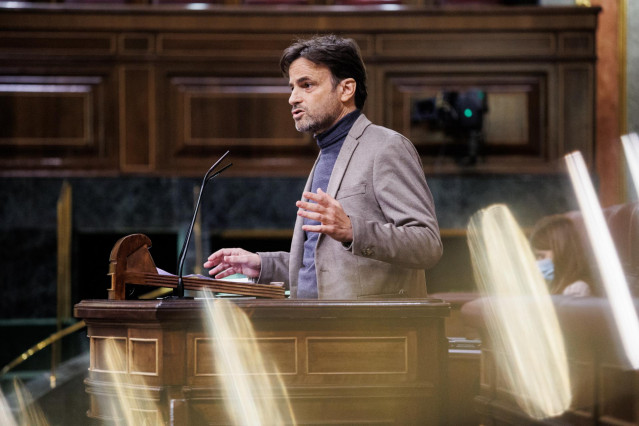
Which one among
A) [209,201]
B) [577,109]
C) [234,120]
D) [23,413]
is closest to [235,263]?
[23,413]

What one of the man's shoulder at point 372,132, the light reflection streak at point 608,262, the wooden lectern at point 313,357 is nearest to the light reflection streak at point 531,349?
the light reflection streak at point 608,262

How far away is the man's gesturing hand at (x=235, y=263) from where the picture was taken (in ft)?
5.46

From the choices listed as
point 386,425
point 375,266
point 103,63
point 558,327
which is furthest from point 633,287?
point 103,63

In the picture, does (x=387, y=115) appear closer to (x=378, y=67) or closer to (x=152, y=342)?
(x=378, y=67)

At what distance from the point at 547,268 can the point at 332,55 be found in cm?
204

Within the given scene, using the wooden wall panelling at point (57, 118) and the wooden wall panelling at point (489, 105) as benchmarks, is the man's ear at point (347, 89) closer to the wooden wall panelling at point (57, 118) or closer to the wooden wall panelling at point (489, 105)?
the wooden wall panelling at point (489, 105)

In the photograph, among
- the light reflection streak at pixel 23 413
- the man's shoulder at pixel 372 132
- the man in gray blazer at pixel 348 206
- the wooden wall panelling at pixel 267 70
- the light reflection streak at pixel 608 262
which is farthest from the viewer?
the wooden wall panelling at pixel 267 70

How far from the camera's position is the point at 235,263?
65.9 inches

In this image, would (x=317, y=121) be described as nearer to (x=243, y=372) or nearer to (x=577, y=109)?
(x=243, y=372)

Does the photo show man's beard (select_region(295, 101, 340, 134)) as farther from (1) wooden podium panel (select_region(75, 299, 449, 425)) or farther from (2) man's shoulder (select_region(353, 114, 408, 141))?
(1) wooden podium panel (select_region(75, 299, 449, 425))

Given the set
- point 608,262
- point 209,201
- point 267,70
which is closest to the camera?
point 608,262

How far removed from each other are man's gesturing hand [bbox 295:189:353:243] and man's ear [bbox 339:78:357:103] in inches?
17.7

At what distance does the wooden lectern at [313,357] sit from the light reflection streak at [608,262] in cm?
114

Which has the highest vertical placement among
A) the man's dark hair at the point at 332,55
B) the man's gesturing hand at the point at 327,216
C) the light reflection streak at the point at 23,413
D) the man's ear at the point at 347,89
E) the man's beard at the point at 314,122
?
the man's dark hair at the point at 332,55
